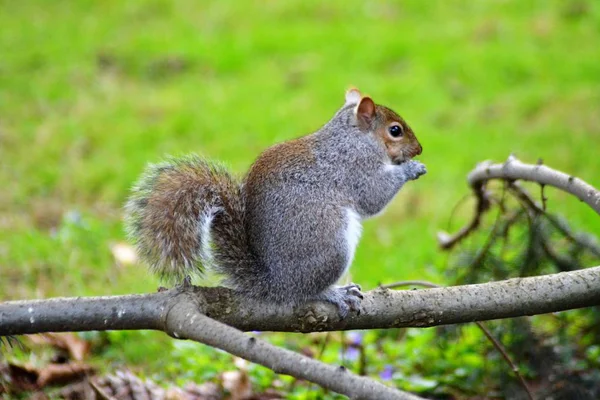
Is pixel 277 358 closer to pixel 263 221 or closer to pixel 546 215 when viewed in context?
pixel 263 221

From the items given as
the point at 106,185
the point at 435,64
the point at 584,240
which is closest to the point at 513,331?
the point at 584,240

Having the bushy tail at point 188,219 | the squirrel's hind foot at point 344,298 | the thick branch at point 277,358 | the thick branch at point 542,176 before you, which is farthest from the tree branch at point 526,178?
the thick branch at point 277,358

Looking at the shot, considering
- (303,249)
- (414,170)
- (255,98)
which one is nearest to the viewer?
(303,249)

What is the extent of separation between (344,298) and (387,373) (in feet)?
2.14

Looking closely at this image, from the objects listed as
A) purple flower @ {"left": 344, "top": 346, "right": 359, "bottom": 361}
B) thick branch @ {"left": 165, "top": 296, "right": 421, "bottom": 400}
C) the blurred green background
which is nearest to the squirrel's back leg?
thick branch @ {"left": 165, "top": 296, "right": 421, "bottom": 400}

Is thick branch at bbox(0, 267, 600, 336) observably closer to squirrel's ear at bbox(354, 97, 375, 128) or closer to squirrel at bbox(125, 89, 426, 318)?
squirrel at bbox(125, 89, 426, 318)

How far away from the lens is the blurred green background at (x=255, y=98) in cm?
320

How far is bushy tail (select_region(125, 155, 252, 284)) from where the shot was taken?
1573 mm

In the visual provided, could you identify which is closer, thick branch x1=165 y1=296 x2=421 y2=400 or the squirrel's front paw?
thick branch x1=165 y1=296 x2=421 y2=400

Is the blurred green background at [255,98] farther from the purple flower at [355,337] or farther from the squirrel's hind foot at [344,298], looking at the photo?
the squirrel's hind foot at [344,298]

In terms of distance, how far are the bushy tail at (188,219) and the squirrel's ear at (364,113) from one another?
15.8 inches

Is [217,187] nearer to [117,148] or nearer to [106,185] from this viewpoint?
[106,185]

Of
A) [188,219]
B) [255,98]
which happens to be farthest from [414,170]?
[255,98]

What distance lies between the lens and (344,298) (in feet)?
5.33
